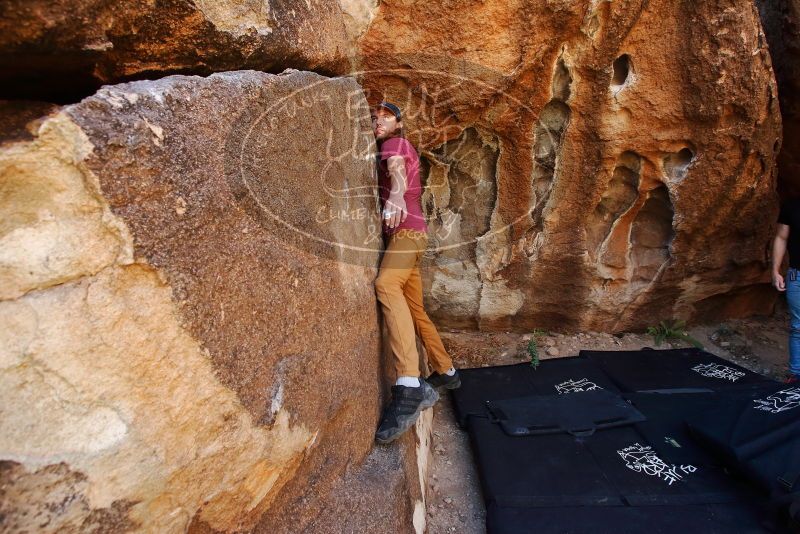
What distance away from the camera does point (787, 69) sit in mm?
3029

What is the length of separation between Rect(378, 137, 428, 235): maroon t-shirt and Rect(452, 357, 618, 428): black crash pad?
1182mm

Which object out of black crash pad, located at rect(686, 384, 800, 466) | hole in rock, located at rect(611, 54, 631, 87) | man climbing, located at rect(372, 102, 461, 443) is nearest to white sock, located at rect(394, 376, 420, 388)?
man climbing, located at rect(372, 102, 461, 443)

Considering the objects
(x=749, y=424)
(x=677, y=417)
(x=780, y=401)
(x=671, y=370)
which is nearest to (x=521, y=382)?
(x=677, y=417)

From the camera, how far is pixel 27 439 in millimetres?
838

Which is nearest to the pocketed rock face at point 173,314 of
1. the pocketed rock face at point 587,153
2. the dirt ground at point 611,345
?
the pocketed rock face at point 587,153

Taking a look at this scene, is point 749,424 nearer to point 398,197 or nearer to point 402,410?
point 402,410

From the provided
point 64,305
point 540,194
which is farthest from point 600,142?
point 64,305

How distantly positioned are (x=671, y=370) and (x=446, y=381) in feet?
5.03

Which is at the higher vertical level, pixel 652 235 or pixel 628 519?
pixel 652 235

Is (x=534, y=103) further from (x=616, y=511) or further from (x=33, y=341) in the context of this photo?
(x=33, y=341)

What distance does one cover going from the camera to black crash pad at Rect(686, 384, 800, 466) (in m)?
2.04

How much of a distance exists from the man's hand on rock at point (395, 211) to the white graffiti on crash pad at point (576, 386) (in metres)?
1.56

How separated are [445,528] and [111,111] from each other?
2077 mm

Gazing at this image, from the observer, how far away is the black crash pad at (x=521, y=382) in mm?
2844
